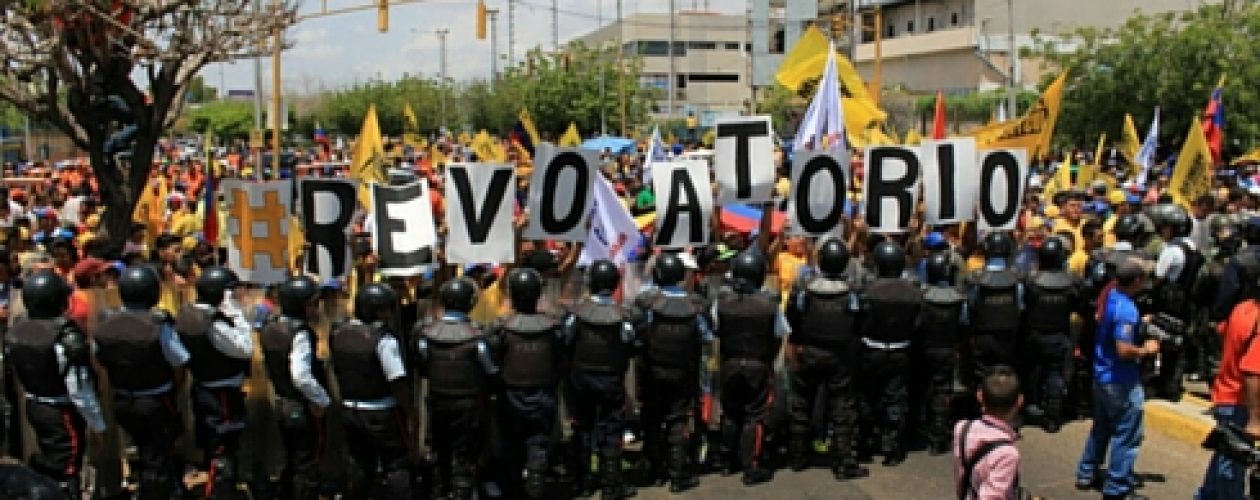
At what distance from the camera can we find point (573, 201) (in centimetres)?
773

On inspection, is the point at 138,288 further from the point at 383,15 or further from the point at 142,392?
the point at 383,15

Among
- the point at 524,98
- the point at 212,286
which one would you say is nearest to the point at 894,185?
the point at 212,286

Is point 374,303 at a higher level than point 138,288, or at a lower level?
lower

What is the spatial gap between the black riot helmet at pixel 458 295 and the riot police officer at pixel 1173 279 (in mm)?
5217

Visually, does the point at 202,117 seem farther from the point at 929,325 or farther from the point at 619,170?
the point at 929,325

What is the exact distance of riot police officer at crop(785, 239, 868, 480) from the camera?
24.2 feet

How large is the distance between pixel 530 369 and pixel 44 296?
2757 millimetres

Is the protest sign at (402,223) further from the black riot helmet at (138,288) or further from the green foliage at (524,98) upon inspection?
the green foliage at (524,98)

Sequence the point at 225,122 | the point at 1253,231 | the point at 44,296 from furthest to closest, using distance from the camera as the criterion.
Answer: the point at 225,122 < the point at 1253,231 < the point at 44,296

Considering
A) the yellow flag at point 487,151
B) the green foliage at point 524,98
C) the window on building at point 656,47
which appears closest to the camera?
the yellow flag at point 487,151

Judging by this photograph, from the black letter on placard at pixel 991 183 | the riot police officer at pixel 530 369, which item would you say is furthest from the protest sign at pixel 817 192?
the riot police officer at pixel 530 369

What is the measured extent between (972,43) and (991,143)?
165 ft

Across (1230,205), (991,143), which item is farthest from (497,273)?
(1230,205)

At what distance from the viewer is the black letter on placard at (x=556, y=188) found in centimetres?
762
